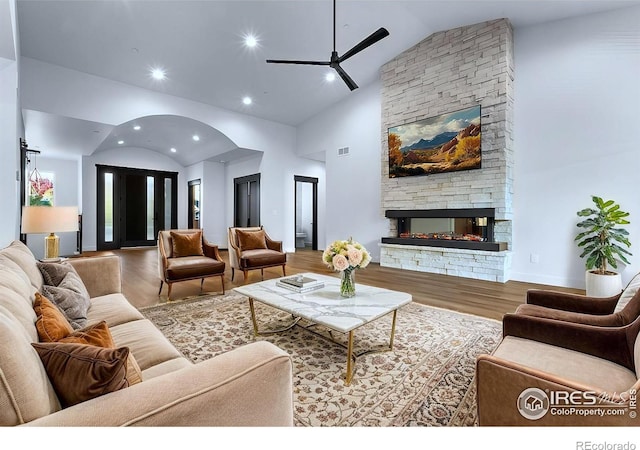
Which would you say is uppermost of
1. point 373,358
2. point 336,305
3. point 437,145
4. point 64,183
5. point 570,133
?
point 437,145

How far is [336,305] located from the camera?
2.09 metres

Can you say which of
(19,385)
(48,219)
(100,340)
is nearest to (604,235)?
(100,340)

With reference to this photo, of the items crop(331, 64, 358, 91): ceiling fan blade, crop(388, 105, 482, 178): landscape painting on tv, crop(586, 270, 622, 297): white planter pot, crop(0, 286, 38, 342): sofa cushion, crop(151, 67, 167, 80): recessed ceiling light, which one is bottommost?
crop(586, 270, 622, 297): white planter pot

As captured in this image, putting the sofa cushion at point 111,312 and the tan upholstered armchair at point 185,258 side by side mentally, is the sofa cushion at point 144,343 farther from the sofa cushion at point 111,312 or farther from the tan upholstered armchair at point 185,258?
the tan upholstered armchair at point 185,258

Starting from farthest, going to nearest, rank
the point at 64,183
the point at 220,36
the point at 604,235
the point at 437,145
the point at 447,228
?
the point at 64,183, the point at 447,228, the point at 437,145, the point at 220,36, the point at 604,235

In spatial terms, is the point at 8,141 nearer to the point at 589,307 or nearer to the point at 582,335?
the point at 582,335

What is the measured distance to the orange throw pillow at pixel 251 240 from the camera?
4.58 m

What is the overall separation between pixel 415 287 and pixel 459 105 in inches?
123

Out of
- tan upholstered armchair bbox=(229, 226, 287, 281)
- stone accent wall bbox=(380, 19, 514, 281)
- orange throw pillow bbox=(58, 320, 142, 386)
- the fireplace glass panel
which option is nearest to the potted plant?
stone accent wall bbox=(380, 19, 514, 281)

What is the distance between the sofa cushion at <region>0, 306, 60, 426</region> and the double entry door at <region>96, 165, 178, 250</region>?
915cm

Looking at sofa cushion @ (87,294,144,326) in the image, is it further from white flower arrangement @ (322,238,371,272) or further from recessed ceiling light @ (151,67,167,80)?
recessed ceiling light @ (151,67,167,80)

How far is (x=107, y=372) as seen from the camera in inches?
28.8

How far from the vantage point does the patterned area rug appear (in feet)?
4.94

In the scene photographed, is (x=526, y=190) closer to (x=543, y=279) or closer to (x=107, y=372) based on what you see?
(x=543, y=279)
